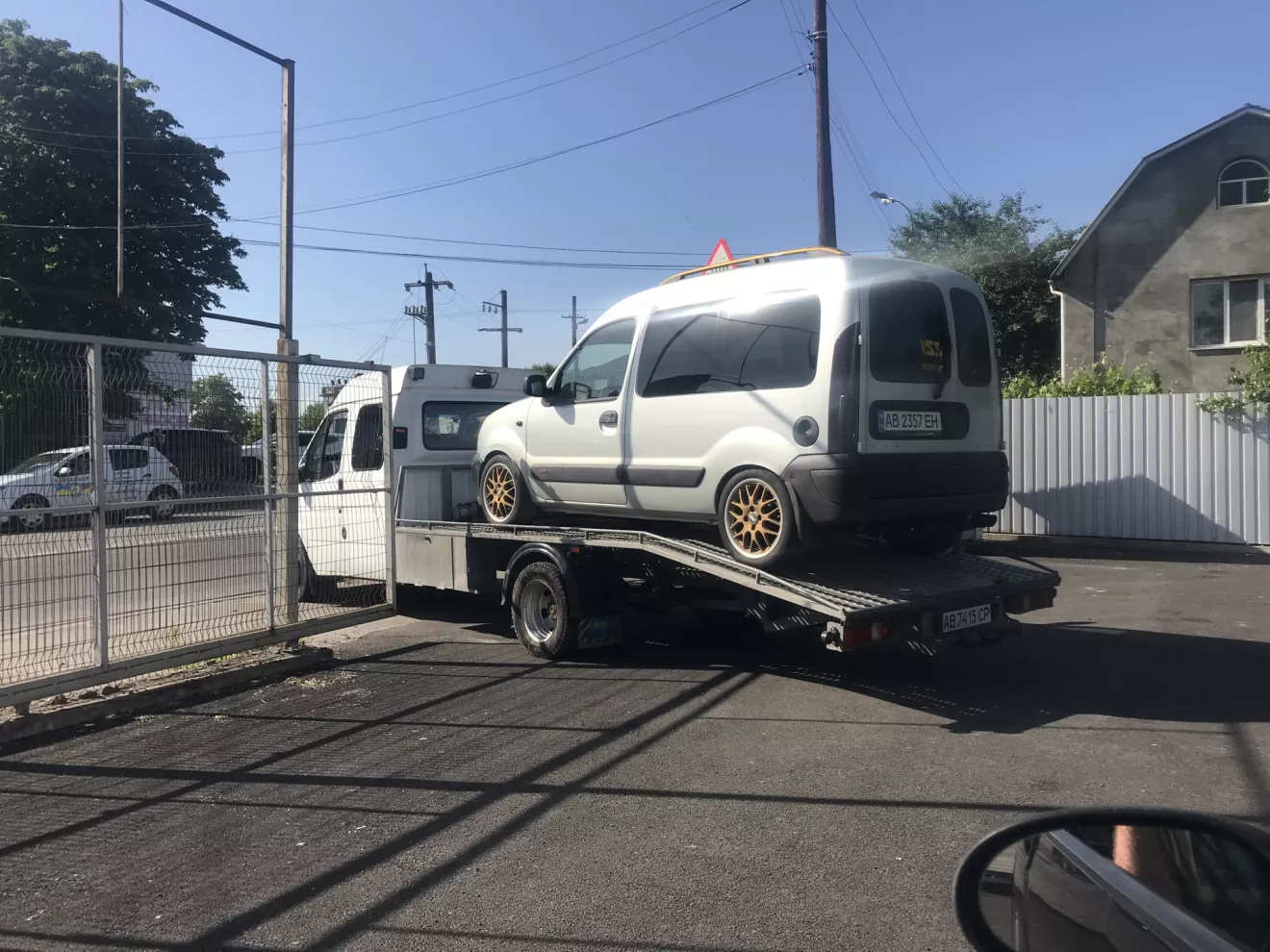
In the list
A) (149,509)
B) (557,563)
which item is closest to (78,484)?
(149,509)

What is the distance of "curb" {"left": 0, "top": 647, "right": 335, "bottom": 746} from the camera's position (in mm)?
6059

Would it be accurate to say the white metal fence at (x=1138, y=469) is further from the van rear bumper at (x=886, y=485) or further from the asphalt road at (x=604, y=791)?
the van rear bumper at (x=886, y=485)

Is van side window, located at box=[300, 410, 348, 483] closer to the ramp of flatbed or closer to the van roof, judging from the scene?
the ramp of flatbed

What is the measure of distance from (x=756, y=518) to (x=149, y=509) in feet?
13.8

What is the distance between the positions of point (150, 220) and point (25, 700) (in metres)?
22.6

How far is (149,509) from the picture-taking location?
22.1ft

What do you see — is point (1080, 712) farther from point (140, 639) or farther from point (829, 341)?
point (140, 639)

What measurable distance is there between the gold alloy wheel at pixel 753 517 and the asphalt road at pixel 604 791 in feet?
3.44

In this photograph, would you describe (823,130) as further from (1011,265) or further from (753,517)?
(1011,265)

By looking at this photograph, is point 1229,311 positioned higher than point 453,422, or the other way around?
point 1229,311

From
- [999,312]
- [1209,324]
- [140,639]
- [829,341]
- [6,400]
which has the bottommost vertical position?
[140,639]

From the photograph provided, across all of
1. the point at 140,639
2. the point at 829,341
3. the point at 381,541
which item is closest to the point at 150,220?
the point at 381,541

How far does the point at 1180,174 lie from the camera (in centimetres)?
2047

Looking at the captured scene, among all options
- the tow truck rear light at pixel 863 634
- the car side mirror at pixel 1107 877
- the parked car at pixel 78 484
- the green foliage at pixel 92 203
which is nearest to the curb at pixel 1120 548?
the tow truck rear light at pixel 863 634
